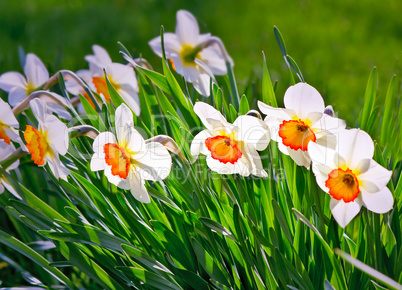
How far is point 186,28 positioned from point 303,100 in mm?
597

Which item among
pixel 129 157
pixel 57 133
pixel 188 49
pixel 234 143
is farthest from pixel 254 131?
pixel 188 49

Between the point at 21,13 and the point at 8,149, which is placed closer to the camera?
the point at 8,149

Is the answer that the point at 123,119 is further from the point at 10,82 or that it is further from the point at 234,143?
the point at 10,82

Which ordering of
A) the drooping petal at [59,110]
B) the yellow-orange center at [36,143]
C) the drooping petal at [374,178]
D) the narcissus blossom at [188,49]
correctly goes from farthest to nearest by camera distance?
the narcissus blossom at [188,49]
the drooping petal at [59,110]
the yellow-orange center at [36,143]
the drooping petal at [374,178]

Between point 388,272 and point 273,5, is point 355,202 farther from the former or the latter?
point 273,5

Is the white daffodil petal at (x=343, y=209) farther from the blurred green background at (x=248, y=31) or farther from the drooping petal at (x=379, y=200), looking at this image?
the blurred green background at (x=248, y=31)

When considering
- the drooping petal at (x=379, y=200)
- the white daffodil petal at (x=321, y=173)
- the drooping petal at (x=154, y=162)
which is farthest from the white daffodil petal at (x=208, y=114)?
the drooping petal at (x=379, y=200)

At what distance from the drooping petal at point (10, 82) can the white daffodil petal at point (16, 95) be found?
0.07 ft

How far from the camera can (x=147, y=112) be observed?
1.33 meters

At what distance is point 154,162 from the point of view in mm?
949

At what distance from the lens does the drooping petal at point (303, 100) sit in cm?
91

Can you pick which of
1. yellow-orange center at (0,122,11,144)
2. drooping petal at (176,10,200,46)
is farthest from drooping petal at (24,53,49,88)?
drooping petal at (176,10,200,46)

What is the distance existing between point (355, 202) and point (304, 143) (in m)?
0.15

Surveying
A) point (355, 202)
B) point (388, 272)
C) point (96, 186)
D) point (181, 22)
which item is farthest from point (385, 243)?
point (181, 22)
